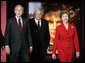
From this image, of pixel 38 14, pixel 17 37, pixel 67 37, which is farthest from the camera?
pixel 38 14

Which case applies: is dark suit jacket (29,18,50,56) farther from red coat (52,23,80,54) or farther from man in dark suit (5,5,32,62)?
red coat (52,23,80,54)

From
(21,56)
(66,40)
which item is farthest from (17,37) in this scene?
(66,40)

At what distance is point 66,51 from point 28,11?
3847 mm

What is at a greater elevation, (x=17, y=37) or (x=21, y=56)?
(x=17, y=37)

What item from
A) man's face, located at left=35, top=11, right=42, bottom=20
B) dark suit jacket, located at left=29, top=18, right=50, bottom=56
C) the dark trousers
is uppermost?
man's face, located at left=35, top=11, right=42, bottom=20

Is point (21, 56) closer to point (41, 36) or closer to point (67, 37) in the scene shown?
point (41, 36)

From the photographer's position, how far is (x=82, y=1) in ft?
33.6

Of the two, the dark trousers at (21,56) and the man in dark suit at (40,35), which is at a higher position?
the man in dark suit at (40,35)

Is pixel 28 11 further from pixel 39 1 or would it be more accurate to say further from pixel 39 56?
pixel 39 56

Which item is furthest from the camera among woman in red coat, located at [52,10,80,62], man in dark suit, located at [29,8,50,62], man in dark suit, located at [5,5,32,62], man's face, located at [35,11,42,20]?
man in dark suit, located at [29,8,50,62]

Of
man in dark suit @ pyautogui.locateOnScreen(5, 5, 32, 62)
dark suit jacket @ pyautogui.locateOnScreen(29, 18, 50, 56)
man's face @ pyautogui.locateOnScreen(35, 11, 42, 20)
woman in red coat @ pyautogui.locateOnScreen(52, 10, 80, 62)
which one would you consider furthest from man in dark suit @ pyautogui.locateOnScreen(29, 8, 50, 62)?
woman in red coat @ pyautogui.locateOnScreen(52, 10, 80, 62)

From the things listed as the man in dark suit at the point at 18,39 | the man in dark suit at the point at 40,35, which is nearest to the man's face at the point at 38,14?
the man in dark suit at the point at 40,35

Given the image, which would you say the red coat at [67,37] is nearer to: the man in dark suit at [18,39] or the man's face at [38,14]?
the man in dark suit at [18,39]

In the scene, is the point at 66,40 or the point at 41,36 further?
the point at 41,36
